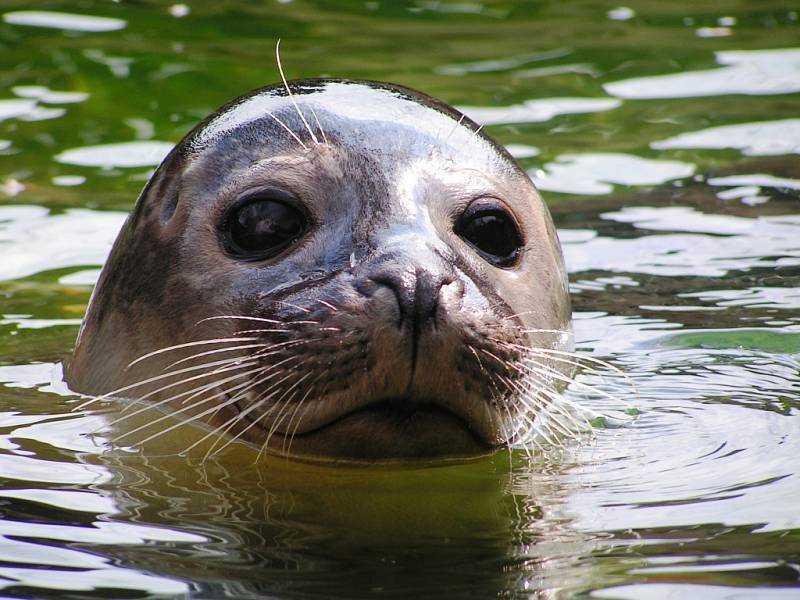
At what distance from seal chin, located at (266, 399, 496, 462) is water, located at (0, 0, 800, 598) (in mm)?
64

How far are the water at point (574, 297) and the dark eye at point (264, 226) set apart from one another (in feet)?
1.88

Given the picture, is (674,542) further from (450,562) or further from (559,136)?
(559,136)

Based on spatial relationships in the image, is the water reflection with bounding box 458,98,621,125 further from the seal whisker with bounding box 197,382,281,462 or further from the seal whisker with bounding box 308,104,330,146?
the seal whisker with bounding box 197,382,281,462

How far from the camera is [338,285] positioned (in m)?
3.80

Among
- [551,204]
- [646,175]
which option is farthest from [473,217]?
[646,175]

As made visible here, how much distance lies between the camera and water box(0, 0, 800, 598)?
3.14 meters

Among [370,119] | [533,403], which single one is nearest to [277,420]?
[533,403]

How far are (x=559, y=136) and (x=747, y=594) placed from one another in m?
5.91

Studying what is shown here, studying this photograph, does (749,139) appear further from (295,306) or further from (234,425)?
(295,306)

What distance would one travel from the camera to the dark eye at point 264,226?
4.17 metres

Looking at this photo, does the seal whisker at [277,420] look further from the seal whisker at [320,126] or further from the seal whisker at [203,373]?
the seal whisker at [320,126]

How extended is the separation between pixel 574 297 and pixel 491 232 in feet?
6.43

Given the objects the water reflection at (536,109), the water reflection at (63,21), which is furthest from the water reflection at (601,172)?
the water reflection at (63,21)

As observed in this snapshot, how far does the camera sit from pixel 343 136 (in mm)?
4418
